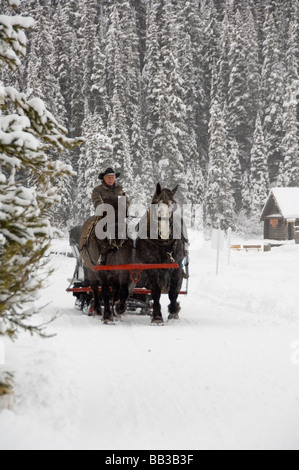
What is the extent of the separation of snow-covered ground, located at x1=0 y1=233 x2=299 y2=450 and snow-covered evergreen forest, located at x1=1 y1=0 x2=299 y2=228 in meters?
35.8

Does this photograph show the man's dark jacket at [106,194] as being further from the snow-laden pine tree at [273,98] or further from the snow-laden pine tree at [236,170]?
the snow-laden pine tree at [273,98]

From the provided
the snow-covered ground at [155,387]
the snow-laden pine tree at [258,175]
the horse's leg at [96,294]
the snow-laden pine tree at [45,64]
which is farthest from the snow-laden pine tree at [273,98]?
the snow-covered ground at [155,387]

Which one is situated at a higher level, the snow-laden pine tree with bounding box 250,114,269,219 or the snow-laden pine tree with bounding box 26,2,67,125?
the snow-laden pine tree with bounding box 26,2,67,125

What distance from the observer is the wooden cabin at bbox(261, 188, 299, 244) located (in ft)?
132

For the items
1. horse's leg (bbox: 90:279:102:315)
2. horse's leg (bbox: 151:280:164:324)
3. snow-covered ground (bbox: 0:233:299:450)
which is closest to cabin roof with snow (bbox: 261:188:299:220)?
snow-covered ground (bbox: 0:233:299:450)

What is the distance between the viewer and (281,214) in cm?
4231

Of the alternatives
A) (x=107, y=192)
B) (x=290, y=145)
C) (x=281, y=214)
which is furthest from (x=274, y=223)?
(x=107, y=192)

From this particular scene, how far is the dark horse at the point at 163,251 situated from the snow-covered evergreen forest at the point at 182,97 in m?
34.0

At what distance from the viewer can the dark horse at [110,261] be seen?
24.9 ft

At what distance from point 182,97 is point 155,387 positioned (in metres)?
57.2

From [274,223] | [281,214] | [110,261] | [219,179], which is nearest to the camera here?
[110,261]

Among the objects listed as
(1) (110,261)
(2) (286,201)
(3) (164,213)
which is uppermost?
(2) (286,201)

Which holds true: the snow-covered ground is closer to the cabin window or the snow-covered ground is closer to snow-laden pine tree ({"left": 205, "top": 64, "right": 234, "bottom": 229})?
the cabin window

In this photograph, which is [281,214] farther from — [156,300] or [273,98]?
[156,300]
